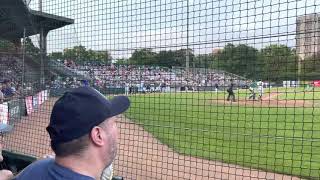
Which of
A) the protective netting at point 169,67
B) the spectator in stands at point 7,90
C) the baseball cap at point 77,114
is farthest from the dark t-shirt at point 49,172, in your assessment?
the spectator in stands at point 7,90

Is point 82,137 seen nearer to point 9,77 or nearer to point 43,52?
point 43,52

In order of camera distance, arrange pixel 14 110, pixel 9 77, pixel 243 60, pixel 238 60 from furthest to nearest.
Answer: pixel 14 110 < pixel 9 77 < pixel 238 60 < pixel 243 60

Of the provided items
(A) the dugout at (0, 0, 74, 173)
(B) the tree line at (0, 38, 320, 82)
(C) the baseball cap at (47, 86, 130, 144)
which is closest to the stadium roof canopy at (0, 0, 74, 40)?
(A) the dugout at (0, 0, 74, 173)

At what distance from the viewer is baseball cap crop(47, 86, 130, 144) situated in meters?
1.83

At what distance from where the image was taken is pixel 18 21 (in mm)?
11469

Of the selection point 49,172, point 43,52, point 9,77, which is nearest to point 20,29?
point 9,77

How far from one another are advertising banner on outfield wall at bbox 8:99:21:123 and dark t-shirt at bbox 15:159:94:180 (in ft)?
33.4

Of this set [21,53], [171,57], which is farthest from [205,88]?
[21,53]

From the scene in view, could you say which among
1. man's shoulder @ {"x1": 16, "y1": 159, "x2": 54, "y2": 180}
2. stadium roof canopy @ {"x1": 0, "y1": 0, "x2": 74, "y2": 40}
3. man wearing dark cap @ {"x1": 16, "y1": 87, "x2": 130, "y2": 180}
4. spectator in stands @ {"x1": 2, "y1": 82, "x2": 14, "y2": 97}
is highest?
stadium roof canopy @ {"x1": 0, "y1": 0, "x2": 74, "y2": 40}

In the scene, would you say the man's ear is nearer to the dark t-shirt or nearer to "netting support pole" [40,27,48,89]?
the dark t-shirt

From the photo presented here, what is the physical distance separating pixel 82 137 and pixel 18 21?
10.3 meters

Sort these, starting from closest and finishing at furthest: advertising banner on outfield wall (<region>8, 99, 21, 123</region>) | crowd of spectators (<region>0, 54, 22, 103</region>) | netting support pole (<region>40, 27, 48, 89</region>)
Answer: netting support pole (<region>40, 27, 48, 89</region>) < crowd of spectators (<region>0, 54, 22, 103</region>) < advertising banner on outfield wall (<region>8, 99, 21, 123</region>)

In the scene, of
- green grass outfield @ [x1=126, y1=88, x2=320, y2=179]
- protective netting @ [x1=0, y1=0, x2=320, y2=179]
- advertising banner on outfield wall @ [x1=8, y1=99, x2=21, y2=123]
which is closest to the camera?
protective netting @ [x1=0, y1=0, x2=320, y2=179]

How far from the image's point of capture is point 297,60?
517 cm
